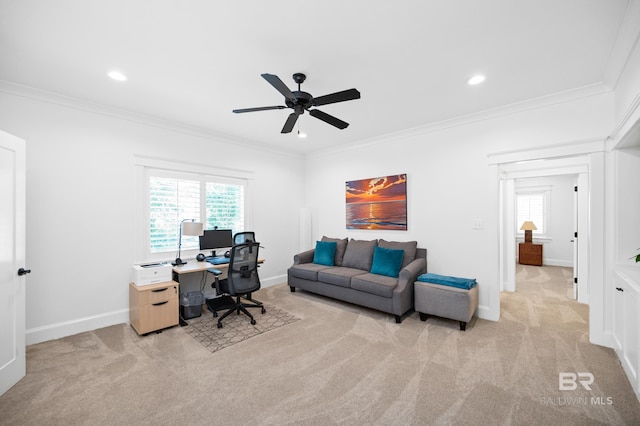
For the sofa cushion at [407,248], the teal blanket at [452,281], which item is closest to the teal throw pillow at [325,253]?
the sofa cushion at [407,248]

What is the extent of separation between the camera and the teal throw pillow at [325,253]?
5.03 metres

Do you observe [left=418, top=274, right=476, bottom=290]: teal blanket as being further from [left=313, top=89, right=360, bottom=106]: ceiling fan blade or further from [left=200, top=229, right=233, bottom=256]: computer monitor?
[left=200, top=229, right=233, bottom=256]: computer monitor

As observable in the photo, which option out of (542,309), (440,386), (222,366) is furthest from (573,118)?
(222,366)

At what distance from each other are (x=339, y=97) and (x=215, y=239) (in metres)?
3.14

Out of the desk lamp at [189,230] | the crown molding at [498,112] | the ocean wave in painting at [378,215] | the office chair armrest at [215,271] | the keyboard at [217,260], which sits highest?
the crown molding at [498,112]

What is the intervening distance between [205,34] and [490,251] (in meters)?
4.00

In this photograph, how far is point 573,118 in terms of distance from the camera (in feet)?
10.3

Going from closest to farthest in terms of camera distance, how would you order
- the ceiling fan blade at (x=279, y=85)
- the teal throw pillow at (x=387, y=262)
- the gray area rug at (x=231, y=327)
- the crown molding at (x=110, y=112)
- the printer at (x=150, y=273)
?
the ceiling fan blade at (x=279, y=85) < the crown molding at (x=110, y=112) < the gray area rug at (x=231, y=327) < the printer at (x=150, y=273) < the teal throw pillow at (x=387, y=262)

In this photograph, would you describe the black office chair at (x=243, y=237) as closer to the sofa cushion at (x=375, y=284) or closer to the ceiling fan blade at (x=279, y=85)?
the sofa cushion at (x=375, y=284)

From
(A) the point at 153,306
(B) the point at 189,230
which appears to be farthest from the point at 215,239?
(A) the point at 153,306

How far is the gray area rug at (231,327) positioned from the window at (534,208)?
725 cm

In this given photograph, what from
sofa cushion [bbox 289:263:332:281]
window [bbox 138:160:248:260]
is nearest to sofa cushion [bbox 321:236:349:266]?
sofa cushion [bbox 289:263:332:281]

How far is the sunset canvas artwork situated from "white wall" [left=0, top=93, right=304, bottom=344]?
307 centimetres

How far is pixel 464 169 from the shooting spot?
13.1ft
